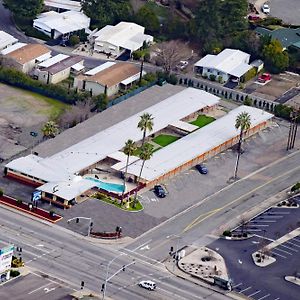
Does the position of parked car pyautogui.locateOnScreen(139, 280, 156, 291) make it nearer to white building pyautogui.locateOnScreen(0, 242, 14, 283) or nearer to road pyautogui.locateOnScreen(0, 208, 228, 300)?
road pyautogui.locateOnScreen(0, 208, 228, 300)

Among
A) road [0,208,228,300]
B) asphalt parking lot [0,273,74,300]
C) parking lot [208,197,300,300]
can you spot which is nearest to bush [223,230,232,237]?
parking lot [208,197,300,300]

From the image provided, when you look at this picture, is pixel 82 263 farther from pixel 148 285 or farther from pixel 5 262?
pixel 5 262

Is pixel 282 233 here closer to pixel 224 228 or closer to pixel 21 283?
pixel 224 228

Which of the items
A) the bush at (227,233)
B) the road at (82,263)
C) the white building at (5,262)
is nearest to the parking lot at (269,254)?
the bush at (227,233)

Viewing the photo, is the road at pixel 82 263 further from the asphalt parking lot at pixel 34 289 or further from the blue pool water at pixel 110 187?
the blue pool water at pixel 110 187

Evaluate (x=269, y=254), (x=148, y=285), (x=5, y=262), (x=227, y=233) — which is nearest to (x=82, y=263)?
(x=148, y=285)
